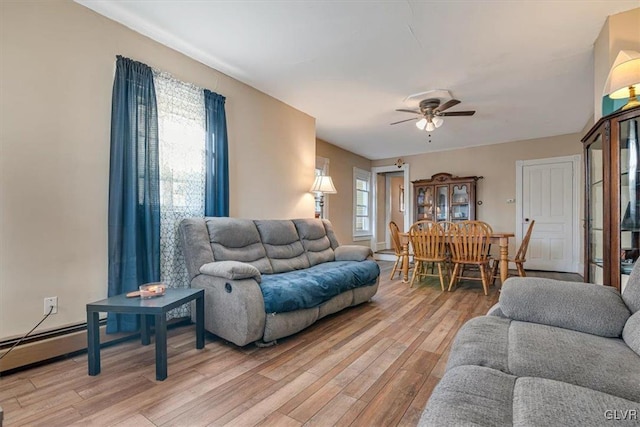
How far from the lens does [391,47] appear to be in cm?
267

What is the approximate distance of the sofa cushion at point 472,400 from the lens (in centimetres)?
74

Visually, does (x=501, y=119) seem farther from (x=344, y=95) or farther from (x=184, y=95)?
(x=184, y=95)

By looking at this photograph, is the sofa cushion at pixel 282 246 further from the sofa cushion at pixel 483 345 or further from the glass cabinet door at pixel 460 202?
the glass cabinet door at pixel 460 202

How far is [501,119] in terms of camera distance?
4.56m

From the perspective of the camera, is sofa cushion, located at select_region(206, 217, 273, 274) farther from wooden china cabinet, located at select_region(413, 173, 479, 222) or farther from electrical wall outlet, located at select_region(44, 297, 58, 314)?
wooden china cabinet, located at select_region(413, 173, 479, 222)

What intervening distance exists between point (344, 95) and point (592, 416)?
11.9 feet

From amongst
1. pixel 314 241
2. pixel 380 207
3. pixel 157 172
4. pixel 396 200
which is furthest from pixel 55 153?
pixel 396 200

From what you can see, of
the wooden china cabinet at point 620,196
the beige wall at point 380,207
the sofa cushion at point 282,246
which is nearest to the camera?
the wooden china cabinet at point 620,196

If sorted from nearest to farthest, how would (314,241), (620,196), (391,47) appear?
(620,196) → (391,47) → (314,241)

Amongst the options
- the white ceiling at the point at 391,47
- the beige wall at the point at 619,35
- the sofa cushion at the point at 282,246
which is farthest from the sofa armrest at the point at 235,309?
the beige wall at the point at 619,35

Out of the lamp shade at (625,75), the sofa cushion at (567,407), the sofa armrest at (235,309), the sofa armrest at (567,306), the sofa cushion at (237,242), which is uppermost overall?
the lamp shade at (625,75)

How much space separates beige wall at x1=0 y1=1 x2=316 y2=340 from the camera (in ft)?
5.96

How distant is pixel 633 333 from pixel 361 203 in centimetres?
597

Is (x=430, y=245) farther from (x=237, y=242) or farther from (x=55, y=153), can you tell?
(x=55, y=153)
